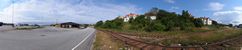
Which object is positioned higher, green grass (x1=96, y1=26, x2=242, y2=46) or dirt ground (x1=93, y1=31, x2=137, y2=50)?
dirt ground (x1=93, y1=31, x2=137, y2=50)

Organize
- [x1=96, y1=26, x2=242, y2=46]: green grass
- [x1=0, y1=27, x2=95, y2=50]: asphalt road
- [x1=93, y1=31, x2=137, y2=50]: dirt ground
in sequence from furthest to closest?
1. [x1=96, y1=26, x2=242, y2=46]: green grass
2. [x1=0, y1=27, x2=95, y2=50]: asphalt road
3. [x1=93, y1=31, x2=137, y2=50]: dirt ground

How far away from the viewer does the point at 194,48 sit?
34.0 ft

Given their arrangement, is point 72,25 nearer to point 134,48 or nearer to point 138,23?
point 138,23

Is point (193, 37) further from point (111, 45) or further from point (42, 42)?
point (111, 45)

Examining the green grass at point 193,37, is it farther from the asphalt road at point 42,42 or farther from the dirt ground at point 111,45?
the asphalt road at point 42,42

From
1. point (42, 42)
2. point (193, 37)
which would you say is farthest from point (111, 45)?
point (193, 37)

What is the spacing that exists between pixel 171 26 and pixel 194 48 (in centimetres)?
4258

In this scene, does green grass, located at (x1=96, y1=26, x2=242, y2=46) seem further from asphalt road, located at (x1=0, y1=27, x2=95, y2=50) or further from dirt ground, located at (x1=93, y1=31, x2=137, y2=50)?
asphalt road, located at (x1=0, y1=27, x2=95, y2=50)

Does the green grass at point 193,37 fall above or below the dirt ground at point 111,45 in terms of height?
below

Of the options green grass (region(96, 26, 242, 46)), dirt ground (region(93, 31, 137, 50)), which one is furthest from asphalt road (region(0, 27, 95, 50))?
green grass (region(96, 26, 242, 46))

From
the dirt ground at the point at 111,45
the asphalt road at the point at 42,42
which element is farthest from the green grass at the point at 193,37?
the asphalt road at the point at 42,42

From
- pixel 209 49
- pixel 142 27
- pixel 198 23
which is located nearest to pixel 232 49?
pixel 209 49

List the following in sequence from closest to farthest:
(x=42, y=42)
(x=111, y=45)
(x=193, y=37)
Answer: (x=111, y=45) < (x=42, y=42) < (x=193, y=37)

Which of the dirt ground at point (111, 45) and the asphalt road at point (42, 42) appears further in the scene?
the asphalt road at point (42, 42)
